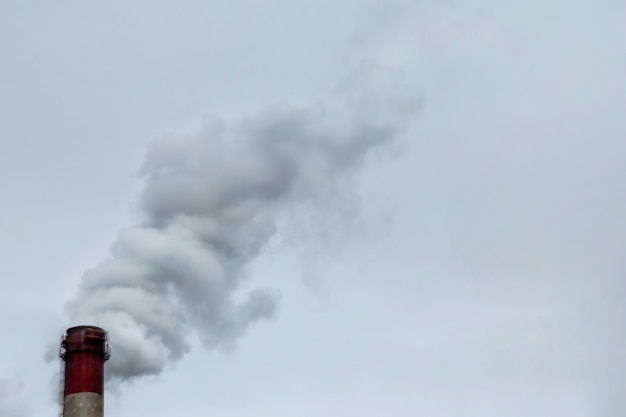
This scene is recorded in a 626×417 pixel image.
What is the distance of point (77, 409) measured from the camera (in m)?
33.1

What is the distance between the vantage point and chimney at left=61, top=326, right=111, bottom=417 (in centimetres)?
3312

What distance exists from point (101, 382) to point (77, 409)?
1.52m

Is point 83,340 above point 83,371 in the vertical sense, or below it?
above

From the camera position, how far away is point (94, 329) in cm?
3456

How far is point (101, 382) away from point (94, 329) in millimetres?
2231

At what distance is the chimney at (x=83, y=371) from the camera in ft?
109

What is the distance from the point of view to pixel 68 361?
34062 mm

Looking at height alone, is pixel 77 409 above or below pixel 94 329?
below

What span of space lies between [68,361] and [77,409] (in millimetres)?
2125

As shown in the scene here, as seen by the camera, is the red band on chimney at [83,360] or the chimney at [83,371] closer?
the chimney at [83,371]

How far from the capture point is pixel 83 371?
3362 cm

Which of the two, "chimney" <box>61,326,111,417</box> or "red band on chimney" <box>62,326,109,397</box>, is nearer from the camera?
"chimney" <box>61,326,111,417</box>

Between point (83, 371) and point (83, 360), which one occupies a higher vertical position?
point (83, 360)
